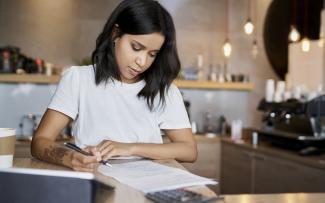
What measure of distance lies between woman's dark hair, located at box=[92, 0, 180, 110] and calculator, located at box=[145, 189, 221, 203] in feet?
2.10

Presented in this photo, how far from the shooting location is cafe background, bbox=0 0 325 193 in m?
4.62

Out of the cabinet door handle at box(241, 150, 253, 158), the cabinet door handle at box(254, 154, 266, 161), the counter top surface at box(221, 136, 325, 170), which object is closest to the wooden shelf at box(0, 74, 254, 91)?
the counter top surface at box(221, 136, 325, 170)

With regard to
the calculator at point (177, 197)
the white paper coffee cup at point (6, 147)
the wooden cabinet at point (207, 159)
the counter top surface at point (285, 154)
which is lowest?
the wooden cabinet at point (207, 159)

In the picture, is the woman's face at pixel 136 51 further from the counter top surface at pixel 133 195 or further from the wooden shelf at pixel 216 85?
the wooden shelf at pixel 216 85

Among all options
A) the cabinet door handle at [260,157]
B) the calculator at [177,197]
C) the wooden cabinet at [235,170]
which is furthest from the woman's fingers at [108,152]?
the wooden cabinet at [235,170]

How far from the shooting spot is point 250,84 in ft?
16.6

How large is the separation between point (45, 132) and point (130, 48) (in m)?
0.36

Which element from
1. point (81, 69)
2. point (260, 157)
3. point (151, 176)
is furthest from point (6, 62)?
point (151, 176)

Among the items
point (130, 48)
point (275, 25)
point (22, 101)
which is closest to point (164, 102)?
point (130, 48)

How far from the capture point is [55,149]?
1.31 metres

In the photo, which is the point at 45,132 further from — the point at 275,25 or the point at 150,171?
the point at 275,25

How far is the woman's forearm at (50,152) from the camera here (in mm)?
1230

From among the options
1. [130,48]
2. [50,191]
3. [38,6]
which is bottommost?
[50,191]

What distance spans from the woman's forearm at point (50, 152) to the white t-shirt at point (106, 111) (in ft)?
0.43
